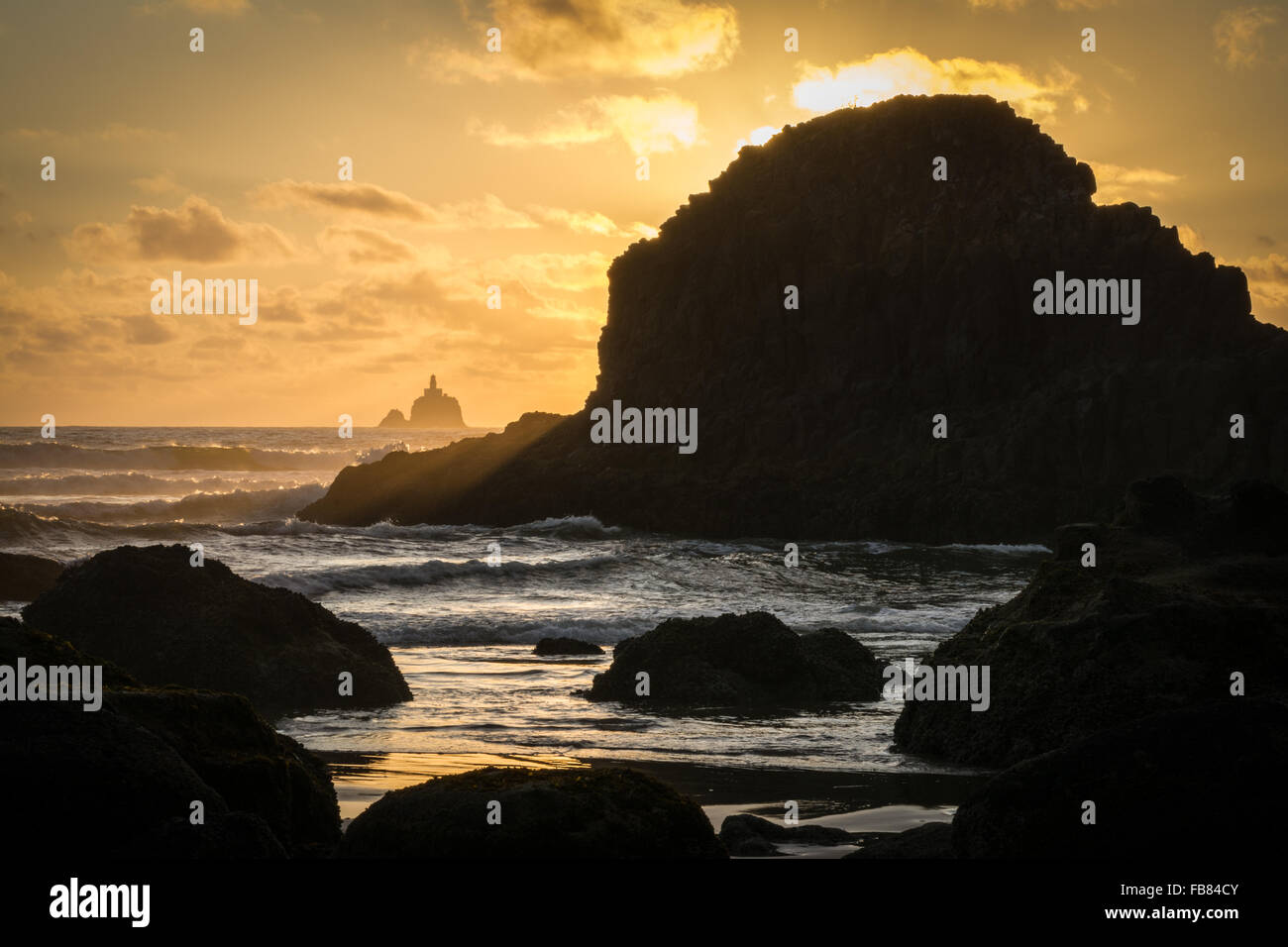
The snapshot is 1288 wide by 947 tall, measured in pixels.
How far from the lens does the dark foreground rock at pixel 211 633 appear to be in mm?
12266

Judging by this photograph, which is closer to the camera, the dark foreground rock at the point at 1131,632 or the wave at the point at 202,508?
the dark foreground rock at the point at 1131,632

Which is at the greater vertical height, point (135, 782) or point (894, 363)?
point (894, 363)

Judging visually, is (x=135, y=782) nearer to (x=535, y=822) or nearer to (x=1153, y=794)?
(x=535, y=822)

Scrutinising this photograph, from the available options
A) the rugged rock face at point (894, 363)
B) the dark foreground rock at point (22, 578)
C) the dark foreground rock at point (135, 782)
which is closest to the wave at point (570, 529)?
the rugged rock face at point (894, 363)

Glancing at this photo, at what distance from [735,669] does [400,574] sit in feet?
52.0

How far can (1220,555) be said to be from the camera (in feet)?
34.4

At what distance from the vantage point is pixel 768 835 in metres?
7.03

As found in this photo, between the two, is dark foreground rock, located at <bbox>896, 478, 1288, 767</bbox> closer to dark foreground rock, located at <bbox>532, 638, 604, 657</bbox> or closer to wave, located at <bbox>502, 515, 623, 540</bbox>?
dark foreground rock, located at <bbox>532, 638, 604, 657</bbox>

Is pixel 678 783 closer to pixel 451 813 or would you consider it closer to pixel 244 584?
pixel 451 813

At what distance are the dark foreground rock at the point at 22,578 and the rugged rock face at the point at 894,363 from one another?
3398cm

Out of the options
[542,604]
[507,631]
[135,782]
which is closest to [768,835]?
[135,782]

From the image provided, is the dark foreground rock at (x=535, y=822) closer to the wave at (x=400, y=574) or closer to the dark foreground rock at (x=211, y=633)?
the dark foreground rock at (x=211, y=633)
